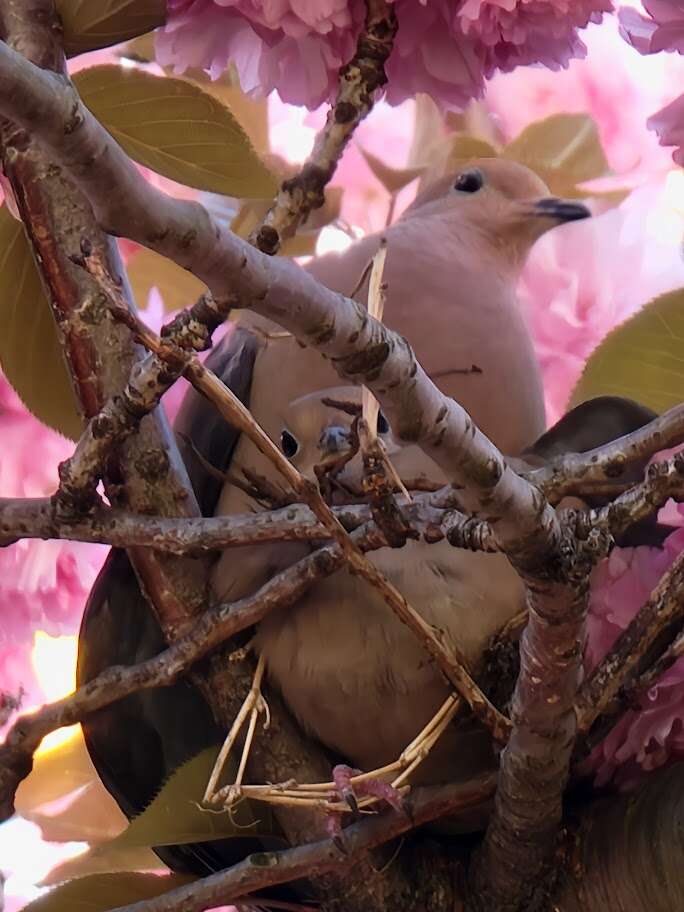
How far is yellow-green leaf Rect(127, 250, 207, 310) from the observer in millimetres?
523

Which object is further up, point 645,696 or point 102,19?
point 102,19

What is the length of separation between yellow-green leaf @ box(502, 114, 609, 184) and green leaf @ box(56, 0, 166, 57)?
228mm

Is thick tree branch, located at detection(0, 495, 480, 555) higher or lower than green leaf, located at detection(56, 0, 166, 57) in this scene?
lower

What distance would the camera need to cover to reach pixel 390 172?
582 mm

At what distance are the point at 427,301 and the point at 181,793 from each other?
0.70 feet

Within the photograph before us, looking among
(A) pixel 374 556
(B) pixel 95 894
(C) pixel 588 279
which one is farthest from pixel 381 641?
(C) pixel 588 279

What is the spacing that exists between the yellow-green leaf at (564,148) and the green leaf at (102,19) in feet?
0.75

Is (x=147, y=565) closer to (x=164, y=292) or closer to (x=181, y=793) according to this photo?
(x=181, y=793)

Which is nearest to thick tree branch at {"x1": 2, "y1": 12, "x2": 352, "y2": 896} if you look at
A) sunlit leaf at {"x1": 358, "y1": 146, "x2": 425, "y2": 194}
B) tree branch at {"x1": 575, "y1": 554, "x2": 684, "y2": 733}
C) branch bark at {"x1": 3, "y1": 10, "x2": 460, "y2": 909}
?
branch bark at {"x1": 3, "y1": 10, "x2": 460, "y2": 909}

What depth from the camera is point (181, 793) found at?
392 millimetres

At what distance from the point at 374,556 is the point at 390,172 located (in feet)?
0.89

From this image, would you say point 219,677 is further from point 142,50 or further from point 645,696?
point 142,50

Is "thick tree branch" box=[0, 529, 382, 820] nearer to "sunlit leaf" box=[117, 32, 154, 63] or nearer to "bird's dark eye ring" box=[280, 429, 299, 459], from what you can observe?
"bird's dark eye ring" box=[280, 429, 299, 459]

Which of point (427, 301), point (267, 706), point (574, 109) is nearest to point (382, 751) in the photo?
point (267, 706)
